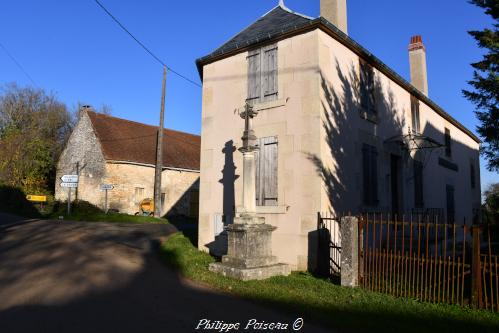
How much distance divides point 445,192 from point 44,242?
14545mm

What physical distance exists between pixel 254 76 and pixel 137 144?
16.2m

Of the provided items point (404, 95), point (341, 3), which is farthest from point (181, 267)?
point (404, 95)

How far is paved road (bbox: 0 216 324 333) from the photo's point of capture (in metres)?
4.96

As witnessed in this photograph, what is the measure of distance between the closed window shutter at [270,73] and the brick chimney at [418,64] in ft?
32.2

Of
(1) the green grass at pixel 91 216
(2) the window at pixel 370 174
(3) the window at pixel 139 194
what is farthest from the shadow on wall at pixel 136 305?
(3) the window at pixel 139 194

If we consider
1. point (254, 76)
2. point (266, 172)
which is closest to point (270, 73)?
point (254, 76)

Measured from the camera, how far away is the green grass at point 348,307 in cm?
518

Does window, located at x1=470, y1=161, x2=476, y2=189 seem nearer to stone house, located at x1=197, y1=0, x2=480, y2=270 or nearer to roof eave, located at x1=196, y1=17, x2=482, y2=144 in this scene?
stone house, located at x1=197, y1=0, x2=480, y2=270

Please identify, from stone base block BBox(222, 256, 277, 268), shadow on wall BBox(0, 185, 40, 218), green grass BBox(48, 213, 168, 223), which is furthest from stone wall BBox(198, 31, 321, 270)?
shadow on wall BBox(0, 185, 40, 218)

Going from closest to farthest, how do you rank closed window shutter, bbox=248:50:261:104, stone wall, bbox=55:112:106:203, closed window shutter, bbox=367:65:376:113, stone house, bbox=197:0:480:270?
stone house, bbox=197:0:480:270 → closed window shutter, bbox=248:50:261:104 → closed window shutter, bbox=367:65:376:113 → stone wall, bbox=55:112:106:203

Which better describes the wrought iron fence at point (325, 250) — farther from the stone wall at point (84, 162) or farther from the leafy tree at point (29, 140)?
the leafy tree at point (29, 140)

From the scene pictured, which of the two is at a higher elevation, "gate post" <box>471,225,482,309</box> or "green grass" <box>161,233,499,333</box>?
"gate post" <box>471,225,482,309</box>

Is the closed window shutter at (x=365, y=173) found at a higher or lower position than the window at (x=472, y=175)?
lower

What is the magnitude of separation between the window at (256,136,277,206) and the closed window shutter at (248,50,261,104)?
48.0 inches
